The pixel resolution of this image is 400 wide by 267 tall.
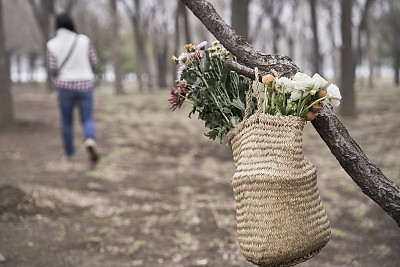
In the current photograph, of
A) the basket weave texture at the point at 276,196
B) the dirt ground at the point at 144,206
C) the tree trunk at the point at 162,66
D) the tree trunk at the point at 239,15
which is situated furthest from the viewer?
the tree trunk at the point at 162,66

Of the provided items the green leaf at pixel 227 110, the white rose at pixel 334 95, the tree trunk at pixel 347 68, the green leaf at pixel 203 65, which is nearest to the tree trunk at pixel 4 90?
the green leaf at pixel 203 65

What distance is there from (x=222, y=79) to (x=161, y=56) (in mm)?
25205

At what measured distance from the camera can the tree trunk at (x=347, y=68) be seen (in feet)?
39.0

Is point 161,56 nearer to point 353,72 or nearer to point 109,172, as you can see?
point 353,72

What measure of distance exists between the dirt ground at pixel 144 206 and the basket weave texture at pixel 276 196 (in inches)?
73.7

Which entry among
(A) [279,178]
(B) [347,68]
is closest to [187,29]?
(B) [347,68]

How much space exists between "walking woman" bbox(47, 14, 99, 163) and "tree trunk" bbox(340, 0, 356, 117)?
8279 millimetres

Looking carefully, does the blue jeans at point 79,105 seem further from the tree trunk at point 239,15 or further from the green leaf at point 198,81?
the green leaf at point 198,81

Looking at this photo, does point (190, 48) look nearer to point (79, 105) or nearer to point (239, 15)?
point (79, 105)

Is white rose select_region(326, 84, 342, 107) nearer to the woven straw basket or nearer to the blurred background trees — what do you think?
the woven straw basket

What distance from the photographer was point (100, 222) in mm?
4543

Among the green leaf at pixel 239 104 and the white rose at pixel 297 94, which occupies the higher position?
the white rose at pixel 297 94

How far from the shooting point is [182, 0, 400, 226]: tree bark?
2.24 meters

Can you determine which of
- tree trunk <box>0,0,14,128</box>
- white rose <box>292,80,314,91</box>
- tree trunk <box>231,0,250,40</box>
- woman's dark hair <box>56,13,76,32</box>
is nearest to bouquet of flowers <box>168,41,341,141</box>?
white rose <box>292,80,314,91</box>
